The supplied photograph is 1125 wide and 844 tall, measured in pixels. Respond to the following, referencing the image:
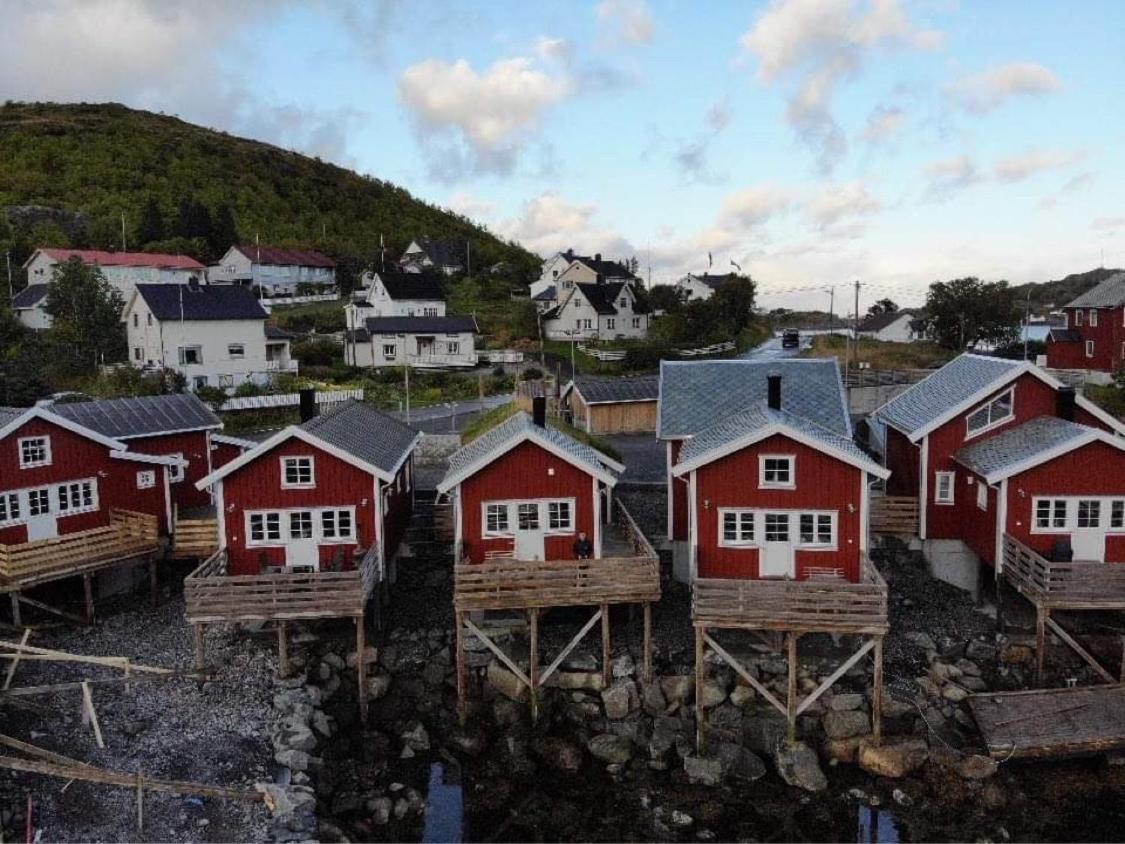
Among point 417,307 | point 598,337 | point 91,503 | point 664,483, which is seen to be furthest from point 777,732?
point 417,307

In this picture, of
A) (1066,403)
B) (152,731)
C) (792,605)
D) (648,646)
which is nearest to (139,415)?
(152,731)

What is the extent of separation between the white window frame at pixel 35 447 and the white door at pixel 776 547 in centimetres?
2052

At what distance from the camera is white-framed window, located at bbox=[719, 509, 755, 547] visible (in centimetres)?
2289

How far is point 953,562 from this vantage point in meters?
27.2

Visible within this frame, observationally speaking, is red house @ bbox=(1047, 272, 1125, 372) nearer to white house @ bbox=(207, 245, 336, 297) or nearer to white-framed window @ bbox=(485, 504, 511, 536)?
white-framed window @ bbox=(485, 504, 511, 536)

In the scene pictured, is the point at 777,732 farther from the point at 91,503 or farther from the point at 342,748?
the point at 91,503

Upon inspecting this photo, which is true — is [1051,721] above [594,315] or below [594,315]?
below

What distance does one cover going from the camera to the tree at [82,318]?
182ft

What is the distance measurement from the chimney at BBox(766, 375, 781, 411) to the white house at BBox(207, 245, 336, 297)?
74.5m

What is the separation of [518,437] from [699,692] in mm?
7665

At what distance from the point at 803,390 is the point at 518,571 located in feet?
36.6

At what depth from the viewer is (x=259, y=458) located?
2356 centimetres

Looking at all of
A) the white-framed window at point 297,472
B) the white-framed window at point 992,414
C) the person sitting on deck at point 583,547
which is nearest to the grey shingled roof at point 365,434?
the white-framed window at point 297,472

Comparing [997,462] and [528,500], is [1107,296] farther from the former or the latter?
[528,500]
